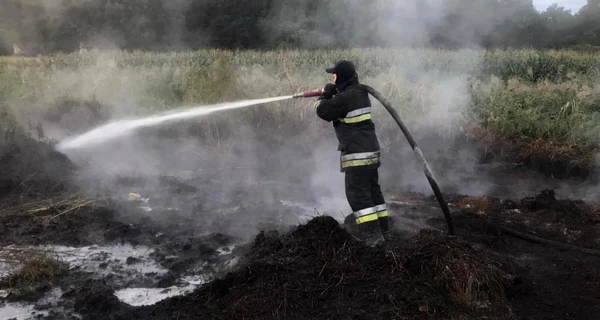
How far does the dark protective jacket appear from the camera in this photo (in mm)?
4949

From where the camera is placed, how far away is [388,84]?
32.9 ft

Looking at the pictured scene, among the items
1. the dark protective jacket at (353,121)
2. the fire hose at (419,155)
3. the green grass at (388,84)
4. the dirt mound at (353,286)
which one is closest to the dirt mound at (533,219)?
the fire hose at (419,155)

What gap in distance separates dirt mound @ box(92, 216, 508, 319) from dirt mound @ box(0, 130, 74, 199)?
356 cm

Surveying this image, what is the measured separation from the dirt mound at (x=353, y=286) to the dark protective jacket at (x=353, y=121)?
1.06m

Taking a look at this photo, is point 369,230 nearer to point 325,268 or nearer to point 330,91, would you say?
point 325,268

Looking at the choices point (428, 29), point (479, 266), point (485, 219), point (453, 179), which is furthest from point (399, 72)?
point (479, 266)

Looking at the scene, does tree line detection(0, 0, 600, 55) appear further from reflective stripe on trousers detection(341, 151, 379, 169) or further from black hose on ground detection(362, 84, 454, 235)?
reflective stripe on trousers detection(341, 151, 379, 169)

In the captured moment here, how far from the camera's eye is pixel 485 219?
18.5ft

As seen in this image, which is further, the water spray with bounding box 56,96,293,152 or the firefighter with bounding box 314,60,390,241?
the water spray with bounding box 56,96,293,152

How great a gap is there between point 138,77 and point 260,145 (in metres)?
3.90

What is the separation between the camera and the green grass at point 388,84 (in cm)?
925

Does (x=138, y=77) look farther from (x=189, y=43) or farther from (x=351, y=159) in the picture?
(x=351, y=159)

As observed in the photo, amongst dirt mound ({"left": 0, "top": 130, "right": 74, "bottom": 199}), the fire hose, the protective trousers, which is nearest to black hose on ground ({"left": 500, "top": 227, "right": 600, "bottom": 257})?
the fire hose

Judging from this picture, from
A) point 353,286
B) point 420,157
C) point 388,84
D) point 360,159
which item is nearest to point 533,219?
point 420,157
